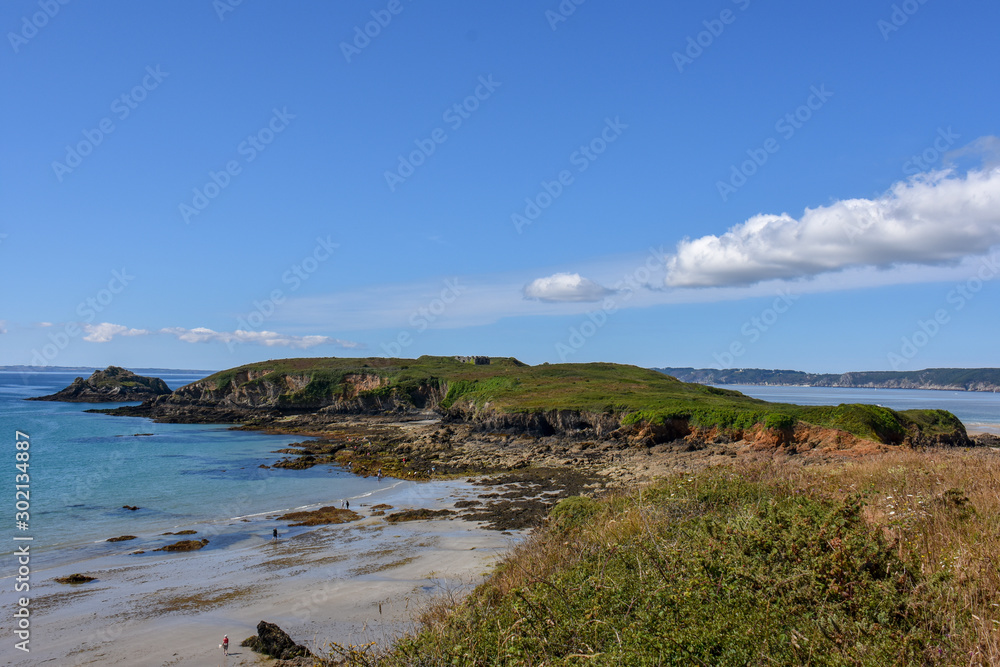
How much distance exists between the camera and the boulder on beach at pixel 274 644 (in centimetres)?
1248

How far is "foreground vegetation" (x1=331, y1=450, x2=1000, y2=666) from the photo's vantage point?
17.7ft

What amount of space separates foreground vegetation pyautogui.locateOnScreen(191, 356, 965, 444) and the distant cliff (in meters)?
41.1

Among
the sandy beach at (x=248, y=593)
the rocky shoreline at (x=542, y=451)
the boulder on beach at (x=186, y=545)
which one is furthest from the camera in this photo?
the rocky shoreline at (x=542, y=451)

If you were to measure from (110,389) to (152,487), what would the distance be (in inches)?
4670

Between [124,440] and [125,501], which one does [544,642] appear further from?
[124,440]

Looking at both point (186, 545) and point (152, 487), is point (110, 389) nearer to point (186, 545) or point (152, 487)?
point (152, 487)

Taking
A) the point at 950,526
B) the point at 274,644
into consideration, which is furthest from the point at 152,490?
the point at 950,526

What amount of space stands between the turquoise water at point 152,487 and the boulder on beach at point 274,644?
1163 cm

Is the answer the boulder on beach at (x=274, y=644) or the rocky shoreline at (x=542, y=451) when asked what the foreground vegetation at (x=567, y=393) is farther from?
the boulder on beach at (x=274, y=644)

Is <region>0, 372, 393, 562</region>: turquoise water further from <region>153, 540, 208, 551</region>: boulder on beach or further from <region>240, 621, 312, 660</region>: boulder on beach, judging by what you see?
<region>240, 621, 312, 660</region>: boulder on beach

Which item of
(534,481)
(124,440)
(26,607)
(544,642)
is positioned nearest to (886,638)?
(544,642)

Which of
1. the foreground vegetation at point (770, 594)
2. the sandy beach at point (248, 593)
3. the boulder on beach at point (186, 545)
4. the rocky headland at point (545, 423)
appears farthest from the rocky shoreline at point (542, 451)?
the foreground vegetation at point (770, 594)

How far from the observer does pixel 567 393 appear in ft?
202

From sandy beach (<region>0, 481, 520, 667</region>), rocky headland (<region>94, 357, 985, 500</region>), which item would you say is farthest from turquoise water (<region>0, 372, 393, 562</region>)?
rocky headland (<region>94, 357, 985, 500</region>)
